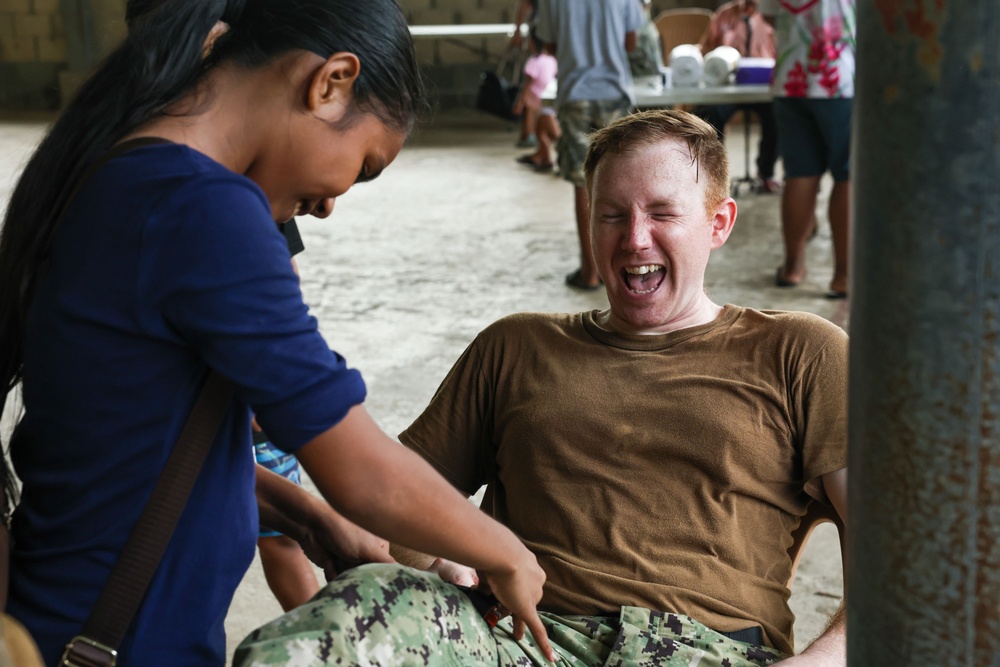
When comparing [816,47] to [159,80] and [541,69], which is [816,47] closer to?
[159,80]

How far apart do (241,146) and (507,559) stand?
55cm

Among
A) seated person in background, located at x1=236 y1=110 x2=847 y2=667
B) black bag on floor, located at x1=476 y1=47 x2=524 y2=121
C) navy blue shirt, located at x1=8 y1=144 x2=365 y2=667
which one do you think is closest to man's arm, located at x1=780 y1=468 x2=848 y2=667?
seated person in background, located at x1=236 y1=110 x2=847 y2=667

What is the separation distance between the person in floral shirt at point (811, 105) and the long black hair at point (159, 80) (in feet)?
13.3

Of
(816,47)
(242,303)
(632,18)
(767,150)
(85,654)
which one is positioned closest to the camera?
(242,303)

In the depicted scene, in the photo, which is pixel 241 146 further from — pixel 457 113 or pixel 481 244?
pixel 457 113

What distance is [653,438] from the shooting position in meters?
1.84

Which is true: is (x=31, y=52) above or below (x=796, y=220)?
above

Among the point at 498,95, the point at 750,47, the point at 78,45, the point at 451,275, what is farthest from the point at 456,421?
the point at 78,45

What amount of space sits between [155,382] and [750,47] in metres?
8.37

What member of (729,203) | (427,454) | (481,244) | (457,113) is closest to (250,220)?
(427,454)

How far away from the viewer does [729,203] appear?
6.95ft

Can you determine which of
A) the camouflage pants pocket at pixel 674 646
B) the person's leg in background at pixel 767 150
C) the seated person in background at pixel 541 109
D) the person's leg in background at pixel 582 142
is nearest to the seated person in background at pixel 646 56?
the person's leg in background at pixel 582 142

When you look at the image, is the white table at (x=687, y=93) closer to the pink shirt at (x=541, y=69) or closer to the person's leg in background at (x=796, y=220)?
the person's leg in background at (x=796, y=220)

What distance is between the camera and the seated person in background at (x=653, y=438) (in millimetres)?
1736
